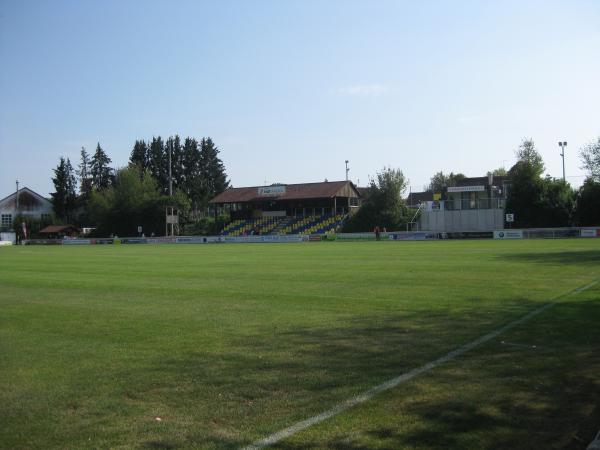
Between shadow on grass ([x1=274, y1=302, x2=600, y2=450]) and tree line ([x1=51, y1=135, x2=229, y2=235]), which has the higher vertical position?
tree line ([x1=51, y1=135, x2=229, y2=235])

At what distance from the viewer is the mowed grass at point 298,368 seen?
15.7 ft

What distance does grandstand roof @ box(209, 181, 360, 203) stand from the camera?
7638 cm

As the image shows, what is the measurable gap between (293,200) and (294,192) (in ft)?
4.61

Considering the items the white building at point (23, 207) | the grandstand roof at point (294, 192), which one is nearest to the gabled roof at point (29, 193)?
the white building at point (23, 207)

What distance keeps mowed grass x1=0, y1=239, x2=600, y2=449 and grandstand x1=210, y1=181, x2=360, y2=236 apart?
5911 centimetres

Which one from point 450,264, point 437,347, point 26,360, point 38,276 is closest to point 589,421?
point 437,347

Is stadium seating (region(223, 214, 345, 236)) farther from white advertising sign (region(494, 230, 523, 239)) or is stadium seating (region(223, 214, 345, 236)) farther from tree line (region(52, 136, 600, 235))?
white advertising sign (region(494, 230, 523, 239))

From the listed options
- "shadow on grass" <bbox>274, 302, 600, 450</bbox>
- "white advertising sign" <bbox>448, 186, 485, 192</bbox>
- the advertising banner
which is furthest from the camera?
"white advertising sign" <bbox>448, 186, 485, 192</bbox>

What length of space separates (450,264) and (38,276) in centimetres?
1705

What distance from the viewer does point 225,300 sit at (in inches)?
523

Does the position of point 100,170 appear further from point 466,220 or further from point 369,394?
point 369,394

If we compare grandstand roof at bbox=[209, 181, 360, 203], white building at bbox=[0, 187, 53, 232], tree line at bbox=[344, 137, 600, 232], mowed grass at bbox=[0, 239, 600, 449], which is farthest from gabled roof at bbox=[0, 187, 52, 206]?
mowed grass at bbox=[0, 239, 600, 449]

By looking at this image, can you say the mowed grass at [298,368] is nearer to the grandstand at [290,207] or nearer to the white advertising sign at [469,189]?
the white advertising sign at [469,189]

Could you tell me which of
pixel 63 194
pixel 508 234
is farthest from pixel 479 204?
pixel 63 194
